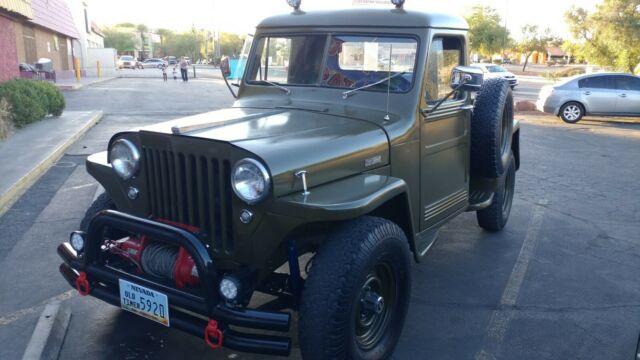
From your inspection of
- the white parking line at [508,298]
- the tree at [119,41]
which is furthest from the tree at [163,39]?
the white parking line at [508,298]

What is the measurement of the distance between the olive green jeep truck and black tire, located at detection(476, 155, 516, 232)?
3.58ft

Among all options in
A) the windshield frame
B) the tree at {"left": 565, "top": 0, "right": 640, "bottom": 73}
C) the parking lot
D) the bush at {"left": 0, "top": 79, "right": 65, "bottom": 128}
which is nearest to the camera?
the parking lot

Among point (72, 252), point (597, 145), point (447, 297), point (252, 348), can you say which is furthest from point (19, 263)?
point (597, 145)

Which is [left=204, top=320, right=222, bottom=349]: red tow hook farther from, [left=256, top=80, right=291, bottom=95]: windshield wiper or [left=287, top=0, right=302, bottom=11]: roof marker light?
[left=287, top=0, right=302, bottom=11]: roof marker light

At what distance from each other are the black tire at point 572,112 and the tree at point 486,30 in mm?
25038

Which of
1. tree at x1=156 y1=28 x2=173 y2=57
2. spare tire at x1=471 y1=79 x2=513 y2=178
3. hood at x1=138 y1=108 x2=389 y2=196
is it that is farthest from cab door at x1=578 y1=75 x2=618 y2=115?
tree at x1=156 y1=28 x2=173 y2=57

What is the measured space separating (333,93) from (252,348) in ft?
6.33

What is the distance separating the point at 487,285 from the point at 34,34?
26.0m

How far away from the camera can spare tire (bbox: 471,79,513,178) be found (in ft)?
14.6

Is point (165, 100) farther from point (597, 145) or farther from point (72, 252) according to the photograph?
point (72, 252)

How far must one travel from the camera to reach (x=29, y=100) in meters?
11.7

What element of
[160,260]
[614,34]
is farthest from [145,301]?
[614,34]

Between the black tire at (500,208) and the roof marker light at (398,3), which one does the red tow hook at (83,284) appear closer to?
the roof marker light at (398,3)

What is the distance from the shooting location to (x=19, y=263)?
4609 millimetres
